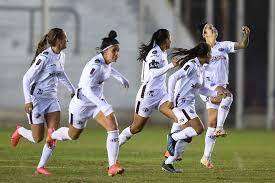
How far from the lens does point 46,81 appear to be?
16484mm

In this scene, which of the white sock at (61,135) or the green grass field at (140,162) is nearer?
the green grass field at (140,162)

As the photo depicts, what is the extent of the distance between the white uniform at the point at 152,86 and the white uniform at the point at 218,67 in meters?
0.82

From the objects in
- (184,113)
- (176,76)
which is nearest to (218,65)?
(184,113)

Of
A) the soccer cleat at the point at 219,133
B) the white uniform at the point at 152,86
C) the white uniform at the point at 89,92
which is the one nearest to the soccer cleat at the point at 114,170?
the white uniform at the point at 89,92

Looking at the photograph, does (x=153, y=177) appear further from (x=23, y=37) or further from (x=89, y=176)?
(x=23, y=37)

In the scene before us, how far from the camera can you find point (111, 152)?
1552 cm

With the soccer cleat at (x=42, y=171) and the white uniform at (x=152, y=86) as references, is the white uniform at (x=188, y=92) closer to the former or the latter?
the white uniform at (x=152, y=86)

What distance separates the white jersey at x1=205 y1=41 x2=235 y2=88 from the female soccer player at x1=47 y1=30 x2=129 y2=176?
353cm

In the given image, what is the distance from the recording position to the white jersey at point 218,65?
19094 mm

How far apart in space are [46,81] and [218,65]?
156 inches

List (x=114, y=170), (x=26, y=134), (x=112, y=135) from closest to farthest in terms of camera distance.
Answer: (x=114, y=170) → (x=112, y=135) → (x=26, y=134)

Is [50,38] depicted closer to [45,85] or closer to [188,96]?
[45,85]

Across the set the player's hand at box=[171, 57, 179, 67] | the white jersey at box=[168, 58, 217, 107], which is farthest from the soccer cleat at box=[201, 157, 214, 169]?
the player's hand at box=[171, 57, 179, 67]

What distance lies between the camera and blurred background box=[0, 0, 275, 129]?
35438 mm
